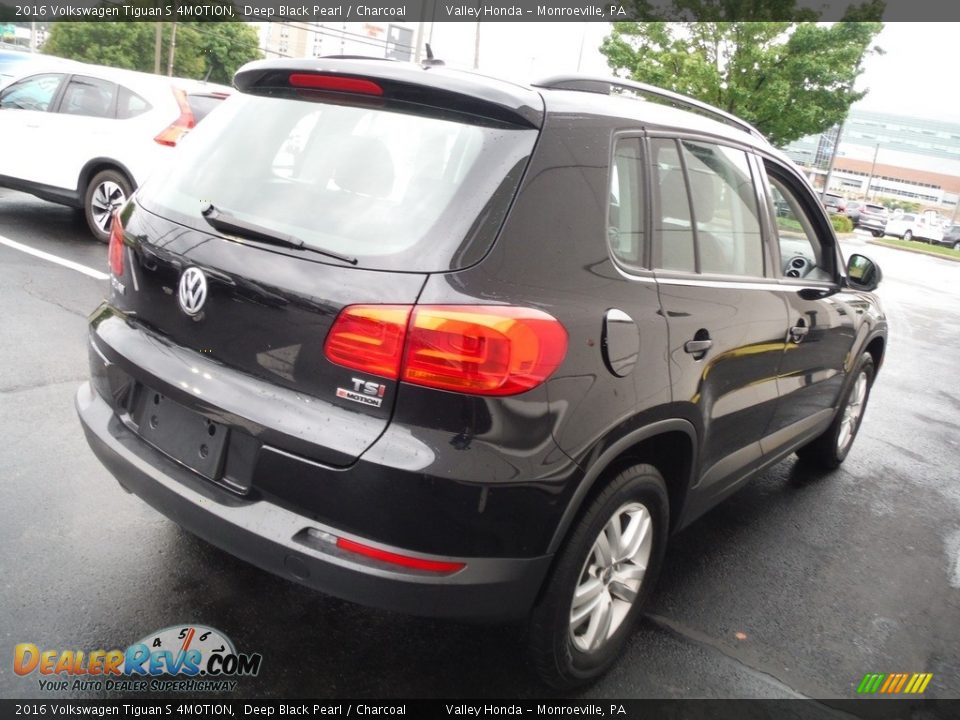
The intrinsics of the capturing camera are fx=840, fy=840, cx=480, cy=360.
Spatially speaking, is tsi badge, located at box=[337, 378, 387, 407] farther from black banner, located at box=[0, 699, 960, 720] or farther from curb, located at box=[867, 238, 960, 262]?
curb, located at box=[867, 238, 960, 262]

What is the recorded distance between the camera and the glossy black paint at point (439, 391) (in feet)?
6.90

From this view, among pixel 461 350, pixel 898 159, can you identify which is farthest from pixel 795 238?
pixel 898 159

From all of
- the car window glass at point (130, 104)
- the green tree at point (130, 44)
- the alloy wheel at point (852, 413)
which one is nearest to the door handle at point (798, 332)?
the alloy wheel at point (852, 413)

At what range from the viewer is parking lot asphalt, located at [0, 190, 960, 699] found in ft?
8.78

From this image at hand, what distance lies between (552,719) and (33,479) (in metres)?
2.40

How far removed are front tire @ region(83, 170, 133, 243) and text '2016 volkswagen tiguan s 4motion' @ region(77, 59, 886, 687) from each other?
6.66 metres

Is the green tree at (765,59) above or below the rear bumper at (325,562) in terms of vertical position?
above

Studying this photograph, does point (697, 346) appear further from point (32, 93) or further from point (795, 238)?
point (32, 93)

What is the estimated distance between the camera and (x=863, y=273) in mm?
4465

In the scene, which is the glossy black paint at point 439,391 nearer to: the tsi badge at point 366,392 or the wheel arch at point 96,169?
the tsi badge at point 366,392

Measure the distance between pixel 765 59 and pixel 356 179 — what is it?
2449cm

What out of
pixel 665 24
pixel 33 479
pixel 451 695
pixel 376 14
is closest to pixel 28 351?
pixel 33 479

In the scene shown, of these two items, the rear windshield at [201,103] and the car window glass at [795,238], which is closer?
the car window glass at [795,238]

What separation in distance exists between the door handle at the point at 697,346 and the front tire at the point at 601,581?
1.33 feet
